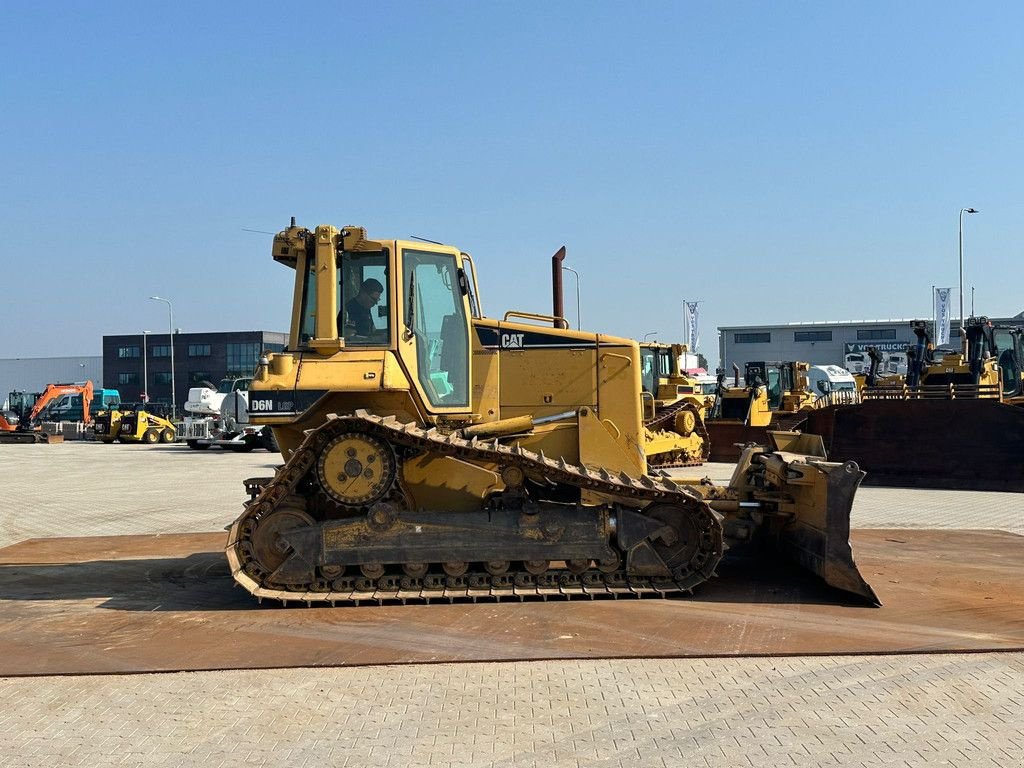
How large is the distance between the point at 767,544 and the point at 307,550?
16.7 feet

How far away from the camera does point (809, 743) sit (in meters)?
5.15

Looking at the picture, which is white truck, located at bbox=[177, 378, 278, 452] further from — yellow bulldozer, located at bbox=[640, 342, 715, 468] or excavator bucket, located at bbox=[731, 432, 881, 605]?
excavator bucket, located at bbox=[731, 432, 881, 605]

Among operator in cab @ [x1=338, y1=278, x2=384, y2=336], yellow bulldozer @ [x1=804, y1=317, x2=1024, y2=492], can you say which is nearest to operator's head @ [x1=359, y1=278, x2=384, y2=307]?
operator in cab @ [x1=338, y1=278, x2=384, y2=336]

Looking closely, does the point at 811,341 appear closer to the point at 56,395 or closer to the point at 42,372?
the point at 56,395

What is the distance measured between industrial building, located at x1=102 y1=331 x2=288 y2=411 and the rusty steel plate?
88.1 metres

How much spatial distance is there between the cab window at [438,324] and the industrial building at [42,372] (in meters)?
114

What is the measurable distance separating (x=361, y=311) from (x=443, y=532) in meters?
2.28

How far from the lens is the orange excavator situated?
48406mm

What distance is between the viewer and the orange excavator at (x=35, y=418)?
4841 cm

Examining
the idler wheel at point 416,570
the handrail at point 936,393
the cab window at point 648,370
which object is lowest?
the idler wheel at point 416,570

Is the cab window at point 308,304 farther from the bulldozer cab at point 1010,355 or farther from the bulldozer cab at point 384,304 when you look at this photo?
the bulldozer cab at point 1010,355

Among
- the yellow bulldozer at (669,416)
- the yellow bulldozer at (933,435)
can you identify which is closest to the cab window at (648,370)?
the yellow bulldozer at (669,416)

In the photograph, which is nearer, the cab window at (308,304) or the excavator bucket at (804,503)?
the excavator bucket at (804,503)

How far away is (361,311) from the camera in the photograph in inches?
356
